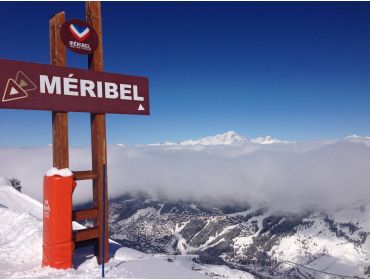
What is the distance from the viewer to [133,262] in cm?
1025

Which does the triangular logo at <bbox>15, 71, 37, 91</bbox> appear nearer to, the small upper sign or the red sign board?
the red sign board

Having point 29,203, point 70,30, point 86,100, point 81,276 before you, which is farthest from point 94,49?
point 29,203

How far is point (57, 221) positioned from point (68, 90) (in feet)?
11.1

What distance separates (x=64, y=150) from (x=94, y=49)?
10.0 feet

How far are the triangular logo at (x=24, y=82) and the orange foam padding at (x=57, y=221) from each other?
2.28 meters

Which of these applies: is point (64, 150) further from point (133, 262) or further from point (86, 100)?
point (133, 262)

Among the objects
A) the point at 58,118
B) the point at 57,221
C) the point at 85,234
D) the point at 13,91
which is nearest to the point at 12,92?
the point at 13,91

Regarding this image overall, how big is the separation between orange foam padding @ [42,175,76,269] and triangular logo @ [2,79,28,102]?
2099 millimetres

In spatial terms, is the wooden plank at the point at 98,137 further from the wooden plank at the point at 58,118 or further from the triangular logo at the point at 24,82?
the triangular logo at the point at 24,82

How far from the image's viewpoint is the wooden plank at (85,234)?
9664 millimetres

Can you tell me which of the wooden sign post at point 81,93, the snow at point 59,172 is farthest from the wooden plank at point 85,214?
the snow at point 59,172

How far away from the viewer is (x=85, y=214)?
9.83m

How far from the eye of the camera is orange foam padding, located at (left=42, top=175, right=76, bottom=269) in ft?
28.7

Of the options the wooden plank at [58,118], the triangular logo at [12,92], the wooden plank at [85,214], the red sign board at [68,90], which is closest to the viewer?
the triangular logo at [12,92]
